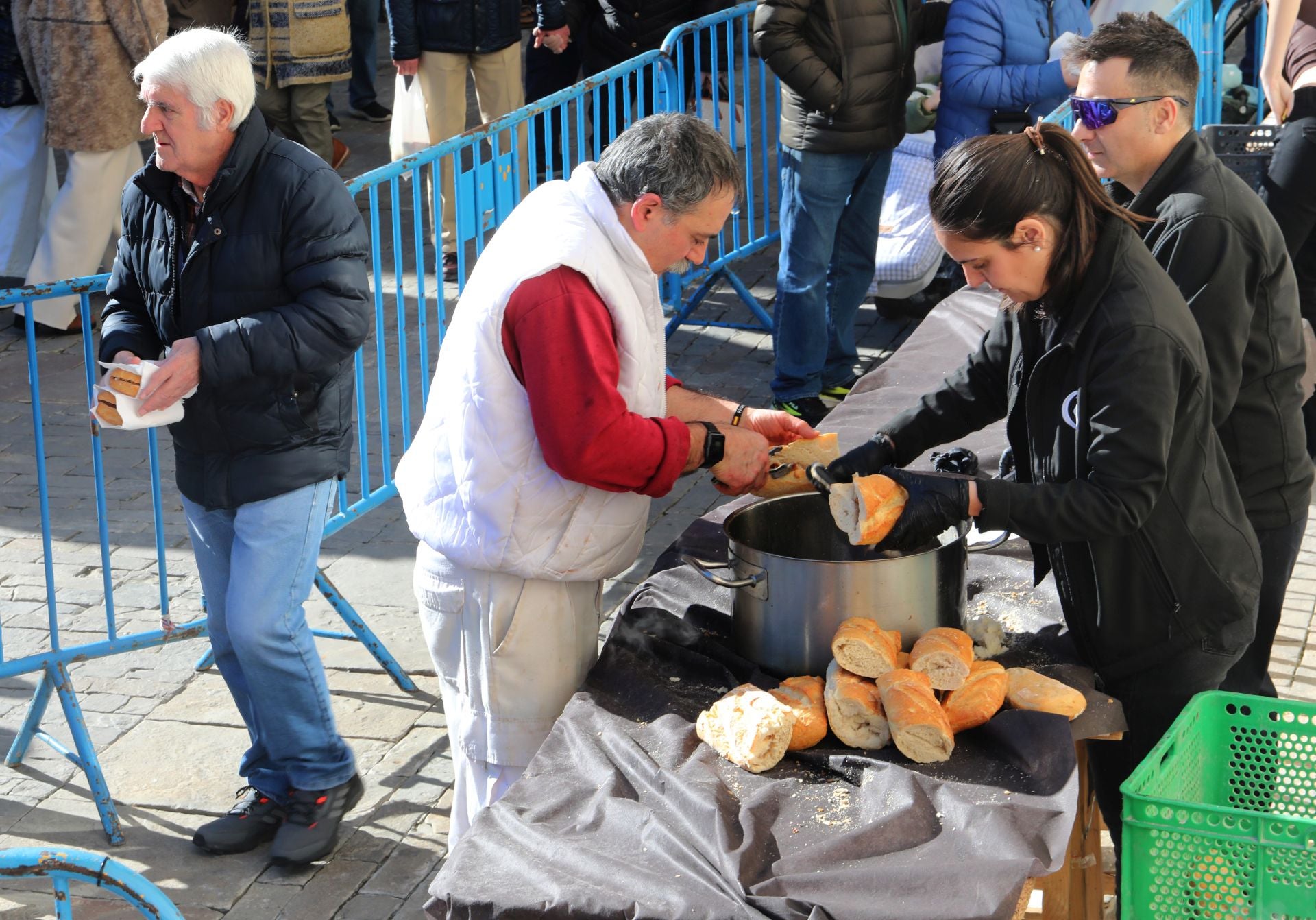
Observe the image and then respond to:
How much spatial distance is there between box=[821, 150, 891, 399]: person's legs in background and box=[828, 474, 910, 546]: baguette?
162 inches

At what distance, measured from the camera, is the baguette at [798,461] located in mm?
3189

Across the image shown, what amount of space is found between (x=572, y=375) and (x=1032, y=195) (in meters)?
0.93

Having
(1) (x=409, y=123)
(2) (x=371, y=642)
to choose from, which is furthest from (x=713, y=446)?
(1) (x=409, y=123)

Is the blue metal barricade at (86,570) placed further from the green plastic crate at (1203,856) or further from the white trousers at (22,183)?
the green plastic crate at (1203,856)

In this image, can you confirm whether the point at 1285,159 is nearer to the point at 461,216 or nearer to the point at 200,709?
the point at 461,216

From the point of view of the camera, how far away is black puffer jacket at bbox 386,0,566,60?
813 cm

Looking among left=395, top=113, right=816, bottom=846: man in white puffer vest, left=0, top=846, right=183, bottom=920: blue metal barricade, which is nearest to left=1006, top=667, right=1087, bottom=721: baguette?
left=395, top=113, right=816, bottom=846: man in white puffer vest

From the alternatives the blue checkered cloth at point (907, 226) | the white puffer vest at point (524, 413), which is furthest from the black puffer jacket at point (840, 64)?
the white puffer vest at point (524, 413)

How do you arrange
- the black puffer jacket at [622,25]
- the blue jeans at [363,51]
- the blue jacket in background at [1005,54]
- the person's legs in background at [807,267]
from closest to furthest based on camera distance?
the person's legs in background at [807,267]
the blue jacket in background at [1005,54]
the black puffer jacket at [622,25]
the blue jeans at [363,51]

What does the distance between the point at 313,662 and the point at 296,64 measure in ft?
18.4

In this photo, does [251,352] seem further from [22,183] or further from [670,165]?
[22,183]

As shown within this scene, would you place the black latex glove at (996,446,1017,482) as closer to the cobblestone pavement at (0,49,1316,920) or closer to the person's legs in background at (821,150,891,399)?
the cobblestone pavement at (0,49,1316,920)

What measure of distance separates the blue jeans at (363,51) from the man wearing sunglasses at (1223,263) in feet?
27.6

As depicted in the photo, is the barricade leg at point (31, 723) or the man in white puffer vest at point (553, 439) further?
the barricade leg at point (31, 723)
